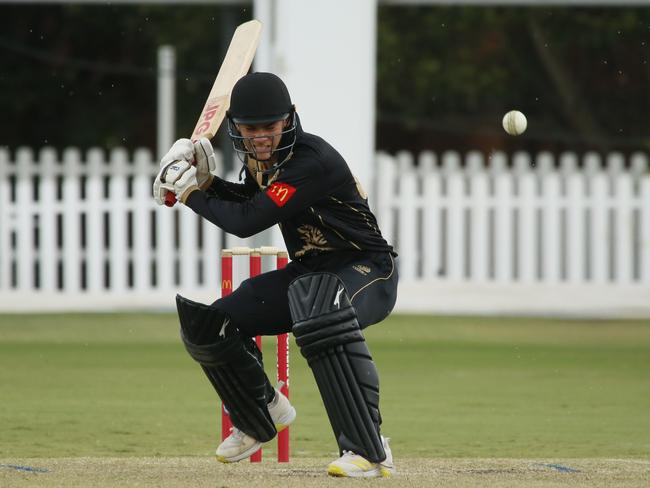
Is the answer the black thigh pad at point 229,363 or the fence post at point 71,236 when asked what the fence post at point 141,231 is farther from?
the black thigh pad at point 229,363

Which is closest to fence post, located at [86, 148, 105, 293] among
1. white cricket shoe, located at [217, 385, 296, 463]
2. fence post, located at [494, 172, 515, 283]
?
fence post, located at [494, 172, 515, 283]

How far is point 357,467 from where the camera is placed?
4719 millimetres

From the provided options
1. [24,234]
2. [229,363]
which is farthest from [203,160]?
[24,234]

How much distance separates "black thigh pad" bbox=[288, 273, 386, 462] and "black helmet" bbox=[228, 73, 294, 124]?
0.56 metres

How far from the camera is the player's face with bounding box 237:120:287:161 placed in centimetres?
480

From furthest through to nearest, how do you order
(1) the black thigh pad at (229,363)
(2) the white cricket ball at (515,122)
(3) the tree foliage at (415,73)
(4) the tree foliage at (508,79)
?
(4) the tree foliage at (508,79)
(3) the tree foliage at (415,73)
(2) the white cricket ball at (515,122)
(1) the black thigh pad at (229,363)

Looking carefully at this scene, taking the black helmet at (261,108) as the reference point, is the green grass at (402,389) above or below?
below

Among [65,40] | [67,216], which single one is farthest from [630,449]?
[65,40]

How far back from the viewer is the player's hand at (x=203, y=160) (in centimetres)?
501

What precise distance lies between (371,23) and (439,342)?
8.91 ft

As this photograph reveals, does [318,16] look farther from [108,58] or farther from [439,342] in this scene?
[108,58]

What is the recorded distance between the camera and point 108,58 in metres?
19.0

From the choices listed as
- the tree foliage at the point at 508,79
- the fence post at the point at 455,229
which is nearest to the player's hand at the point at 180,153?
the fence post at the point at 455,229

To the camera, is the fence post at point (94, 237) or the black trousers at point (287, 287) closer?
the black trousers at point (287, 287)
